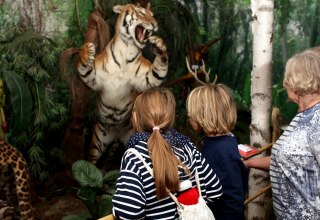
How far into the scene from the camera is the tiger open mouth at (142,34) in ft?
11.6

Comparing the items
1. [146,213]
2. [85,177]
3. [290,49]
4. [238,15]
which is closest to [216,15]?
[238,15]

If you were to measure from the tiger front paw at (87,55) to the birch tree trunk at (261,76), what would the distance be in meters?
1.31

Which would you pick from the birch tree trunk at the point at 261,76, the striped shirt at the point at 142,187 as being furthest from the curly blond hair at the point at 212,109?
the birch tree trunk at the point at 261,76

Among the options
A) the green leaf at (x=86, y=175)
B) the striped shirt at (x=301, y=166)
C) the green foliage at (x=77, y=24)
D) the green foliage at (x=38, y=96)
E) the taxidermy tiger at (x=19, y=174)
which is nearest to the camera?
the striped shirt at (x=301, y=166)

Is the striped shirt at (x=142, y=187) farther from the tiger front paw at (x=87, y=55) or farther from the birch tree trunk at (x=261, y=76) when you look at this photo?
the tiger front paw at (x=87, y=55)

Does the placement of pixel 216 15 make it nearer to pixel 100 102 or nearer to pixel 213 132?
pixel 100 102

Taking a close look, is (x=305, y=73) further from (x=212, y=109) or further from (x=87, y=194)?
(x=87, y=194)

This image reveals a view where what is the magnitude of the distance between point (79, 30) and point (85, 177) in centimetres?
181

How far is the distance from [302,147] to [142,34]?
1918mm

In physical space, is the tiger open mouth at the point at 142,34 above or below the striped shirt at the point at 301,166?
above

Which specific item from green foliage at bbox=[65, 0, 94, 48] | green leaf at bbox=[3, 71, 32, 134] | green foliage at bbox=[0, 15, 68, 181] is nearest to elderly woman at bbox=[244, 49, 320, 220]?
green leaf at bbox=[3, 71, 32, 134]

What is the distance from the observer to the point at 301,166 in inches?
76.6

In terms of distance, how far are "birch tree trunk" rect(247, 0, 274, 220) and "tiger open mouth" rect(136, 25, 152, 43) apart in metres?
1.04

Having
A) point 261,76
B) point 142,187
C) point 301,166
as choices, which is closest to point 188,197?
point 142,187
